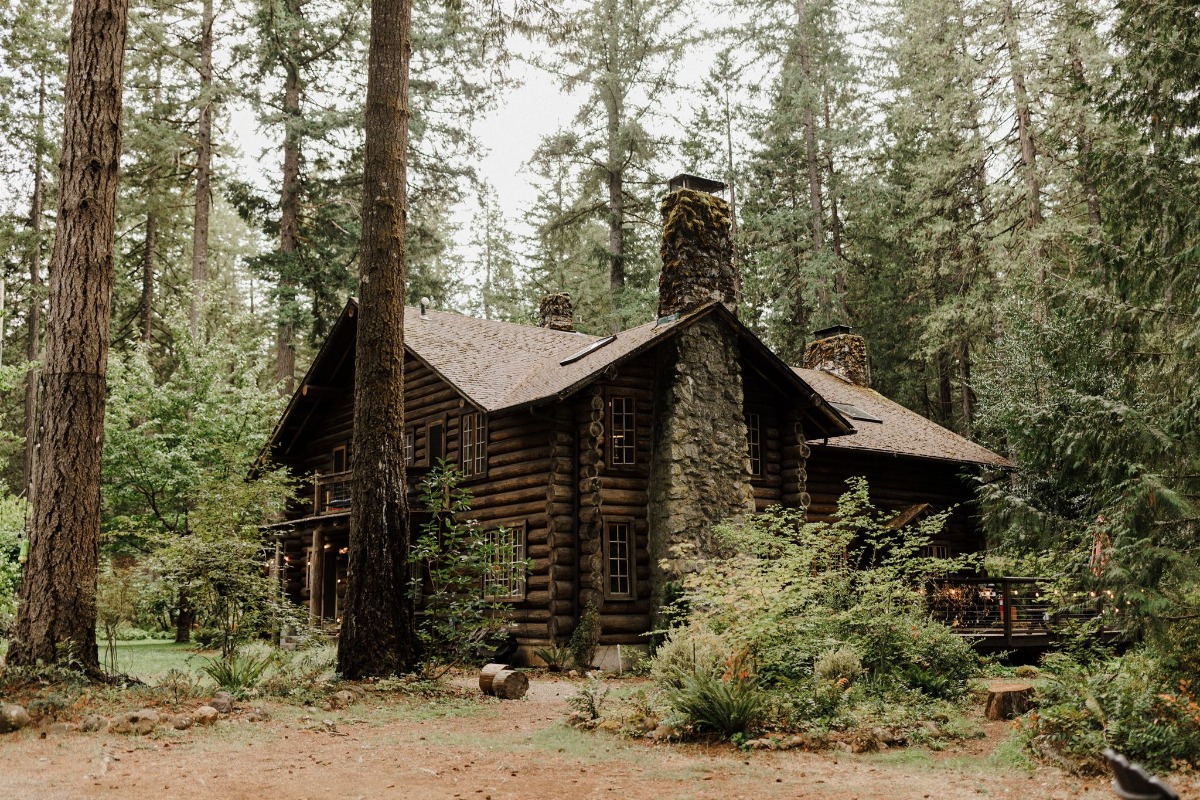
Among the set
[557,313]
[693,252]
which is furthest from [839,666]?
[557,313]

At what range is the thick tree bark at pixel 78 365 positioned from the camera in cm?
1054

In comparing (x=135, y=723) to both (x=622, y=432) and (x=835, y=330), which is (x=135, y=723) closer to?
(x=622, y=432)

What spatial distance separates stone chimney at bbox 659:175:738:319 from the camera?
62.7 feet

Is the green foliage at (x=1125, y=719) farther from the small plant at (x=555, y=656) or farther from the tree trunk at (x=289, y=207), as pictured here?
the tree trunk at (x=289, y=207)

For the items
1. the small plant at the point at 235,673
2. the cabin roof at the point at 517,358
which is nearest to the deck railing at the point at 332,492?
the cabin roof at the point at 517,358

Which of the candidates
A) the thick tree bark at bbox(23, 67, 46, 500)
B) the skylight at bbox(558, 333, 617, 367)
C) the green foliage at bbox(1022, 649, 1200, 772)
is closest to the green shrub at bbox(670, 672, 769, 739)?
the green foliage at bbox(1022, 649, 1200, 772)

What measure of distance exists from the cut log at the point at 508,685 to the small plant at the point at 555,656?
4384mm

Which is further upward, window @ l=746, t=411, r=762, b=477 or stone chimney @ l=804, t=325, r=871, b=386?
stone chimney @ l=804, t=325, r=871, b=386

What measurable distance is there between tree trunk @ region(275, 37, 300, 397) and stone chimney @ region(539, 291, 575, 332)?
7.27m

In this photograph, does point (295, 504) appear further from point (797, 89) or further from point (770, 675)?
point (797, 89)

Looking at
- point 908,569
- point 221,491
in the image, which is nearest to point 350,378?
point 221,491

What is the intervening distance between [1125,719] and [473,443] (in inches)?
549

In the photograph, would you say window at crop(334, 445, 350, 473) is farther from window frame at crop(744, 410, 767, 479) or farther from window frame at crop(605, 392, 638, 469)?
window frame at crop(744, 410, 767, 479)

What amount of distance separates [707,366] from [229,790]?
13037 mm
